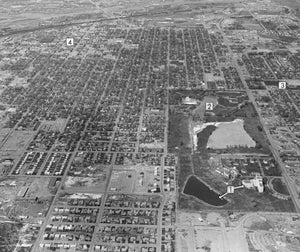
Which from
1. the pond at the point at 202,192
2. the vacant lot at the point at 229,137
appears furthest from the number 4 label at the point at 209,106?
the pond at the point at 202,192

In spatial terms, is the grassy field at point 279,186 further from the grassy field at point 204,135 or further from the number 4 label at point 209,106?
the number 4 label at point 209,106

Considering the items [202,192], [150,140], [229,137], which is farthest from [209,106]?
[202,192]

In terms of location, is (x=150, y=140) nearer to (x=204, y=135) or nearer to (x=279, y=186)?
(x=204, y=135)

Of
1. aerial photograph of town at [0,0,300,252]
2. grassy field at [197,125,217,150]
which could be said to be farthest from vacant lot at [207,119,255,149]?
grassy field at [197,125,217,150]

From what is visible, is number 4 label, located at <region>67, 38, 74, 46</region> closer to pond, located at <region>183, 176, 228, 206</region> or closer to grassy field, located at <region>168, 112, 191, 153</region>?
grassy field, located at <region>168, 112, 191, 153</region>

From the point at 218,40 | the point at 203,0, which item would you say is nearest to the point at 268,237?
the point at 218,40

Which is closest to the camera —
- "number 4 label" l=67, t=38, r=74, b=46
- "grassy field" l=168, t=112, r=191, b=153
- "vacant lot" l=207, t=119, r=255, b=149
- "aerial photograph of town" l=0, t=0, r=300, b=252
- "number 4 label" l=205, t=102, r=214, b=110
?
"aerial photograph of town" l=0, t=0, r=300, b=252
